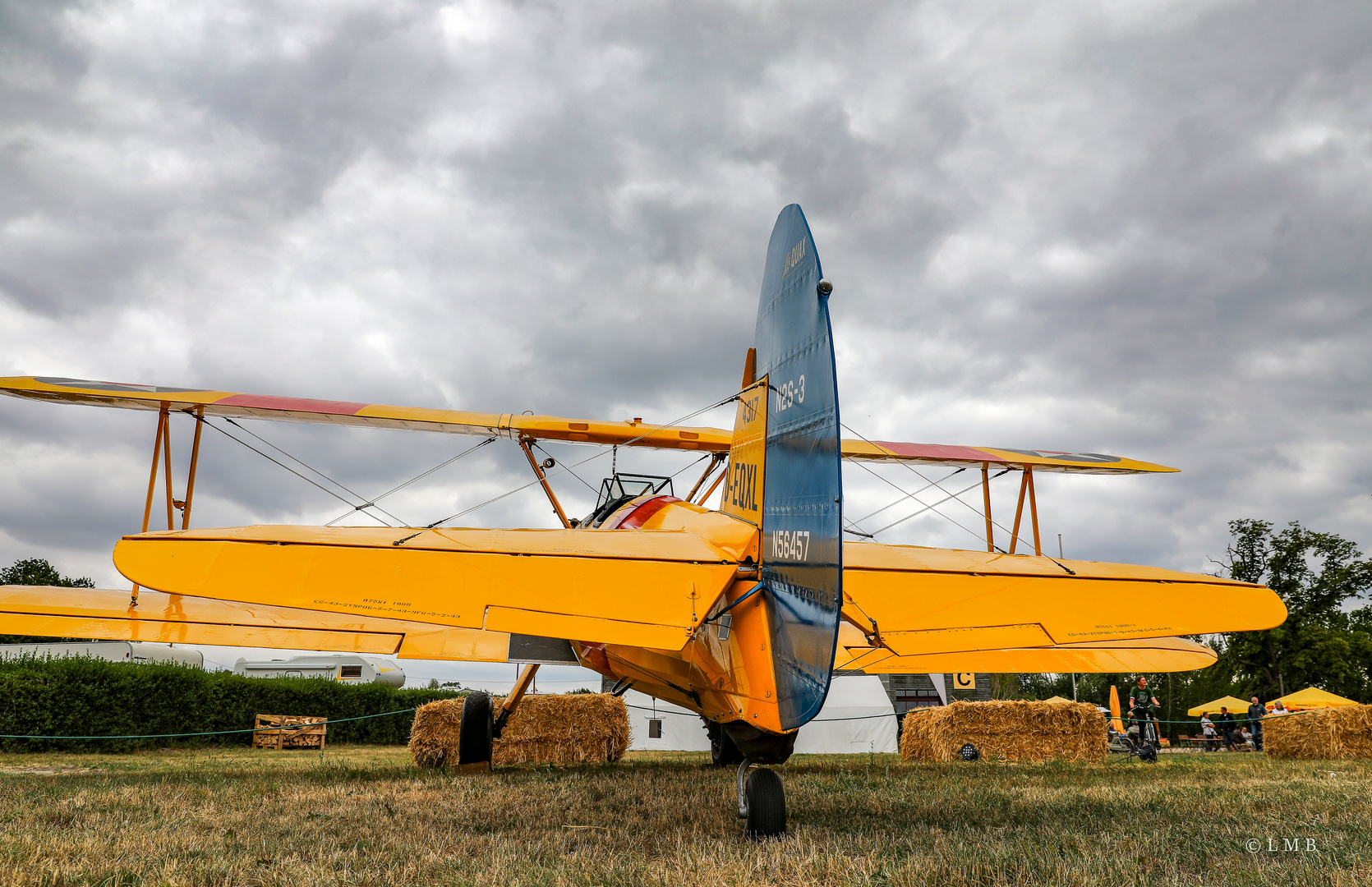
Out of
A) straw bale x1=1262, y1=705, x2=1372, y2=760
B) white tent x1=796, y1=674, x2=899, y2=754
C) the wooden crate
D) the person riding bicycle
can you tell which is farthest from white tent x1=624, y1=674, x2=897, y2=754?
straw bale x1=1262, y1=705, x2=1372, y2=760

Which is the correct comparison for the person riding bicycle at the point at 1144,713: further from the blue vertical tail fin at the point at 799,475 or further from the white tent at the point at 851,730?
the blue vertical tail fin at the point at 799,475

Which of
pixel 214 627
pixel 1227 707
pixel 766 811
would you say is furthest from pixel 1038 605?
pixel 1227 707

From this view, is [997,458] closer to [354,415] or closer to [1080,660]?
[1080,660]

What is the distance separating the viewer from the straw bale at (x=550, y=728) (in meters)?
9.09

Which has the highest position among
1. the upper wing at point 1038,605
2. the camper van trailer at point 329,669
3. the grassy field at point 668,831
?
the upper wing at point 1038,605

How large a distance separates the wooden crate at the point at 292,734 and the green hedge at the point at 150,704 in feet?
2.44

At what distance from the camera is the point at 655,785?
617 cm

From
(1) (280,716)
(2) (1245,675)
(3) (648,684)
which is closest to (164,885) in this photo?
(3) (648,684)

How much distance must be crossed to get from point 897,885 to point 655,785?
386 centimetres

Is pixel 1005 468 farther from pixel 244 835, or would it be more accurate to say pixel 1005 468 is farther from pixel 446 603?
pixel 244 835

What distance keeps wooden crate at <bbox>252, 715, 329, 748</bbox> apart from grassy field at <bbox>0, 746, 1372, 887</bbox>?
9497 millimetres

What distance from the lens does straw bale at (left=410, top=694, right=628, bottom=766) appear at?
9094 millimetres

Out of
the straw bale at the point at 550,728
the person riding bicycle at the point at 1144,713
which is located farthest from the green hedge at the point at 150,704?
the person riding bicycle at the point at 1144,713

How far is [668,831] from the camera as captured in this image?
160 inches
